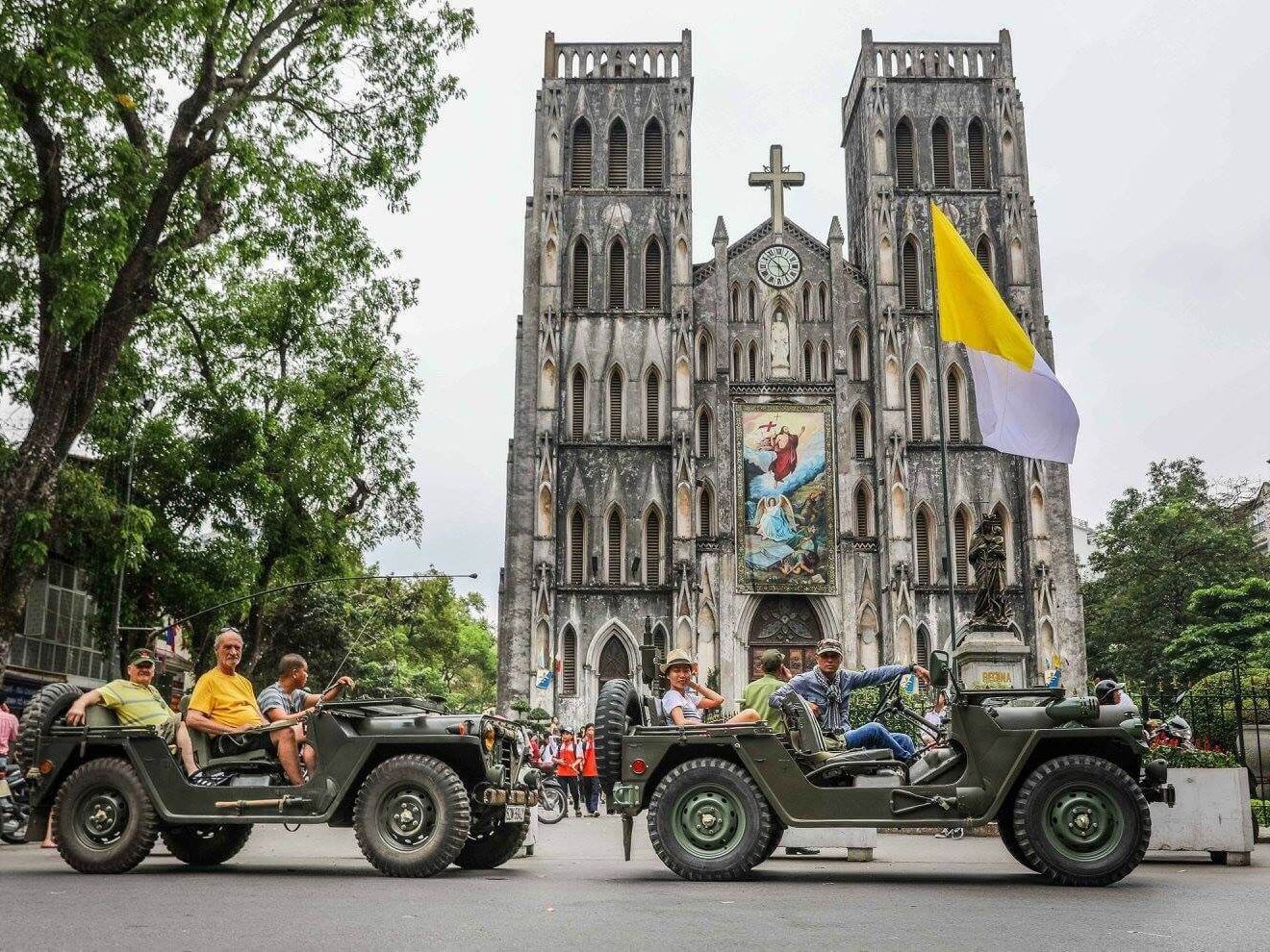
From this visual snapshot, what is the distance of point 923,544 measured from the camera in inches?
1508

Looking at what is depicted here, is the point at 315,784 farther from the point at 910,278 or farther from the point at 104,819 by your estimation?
the point at 910,278

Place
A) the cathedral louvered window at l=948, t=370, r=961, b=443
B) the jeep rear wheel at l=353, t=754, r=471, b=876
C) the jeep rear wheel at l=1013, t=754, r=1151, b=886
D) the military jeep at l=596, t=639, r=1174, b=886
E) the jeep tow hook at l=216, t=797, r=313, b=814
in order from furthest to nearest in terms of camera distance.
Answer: the cathedral louvered window at l=948, t=370, r=961, b=443
the jeep tow hook at l=216, t=797, r=313, b=814
the jeep rear wheel at l=353, t=754, r=471, b=876
the military jeep at l=596, t=639, r=1174, b=886
the jeep rear wheel at l=1013, t=754, r=1151, b=886

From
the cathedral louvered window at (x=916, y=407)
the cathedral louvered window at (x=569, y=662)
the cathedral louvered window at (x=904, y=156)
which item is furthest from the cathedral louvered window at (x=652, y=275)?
the cathedral louvered window at (x=569, y=662)

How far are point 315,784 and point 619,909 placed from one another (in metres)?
2.88

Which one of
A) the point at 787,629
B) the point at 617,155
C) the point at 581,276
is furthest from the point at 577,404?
the point at 787,629

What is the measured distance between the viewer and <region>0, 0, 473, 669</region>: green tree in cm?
1409

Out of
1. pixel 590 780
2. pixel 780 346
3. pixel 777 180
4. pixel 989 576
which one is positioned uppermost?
pixel 777 180

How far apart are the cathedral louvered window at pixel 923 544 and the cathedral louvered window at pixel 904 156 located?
34.9 feet

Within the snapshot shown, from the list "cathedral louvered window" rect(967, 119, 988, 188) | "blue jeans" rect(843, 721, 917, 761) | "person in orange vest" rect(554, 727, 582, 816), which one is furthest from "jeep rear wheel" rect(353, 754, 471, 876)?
"cathedral louvered window" rect(967, 119, 988, 188)

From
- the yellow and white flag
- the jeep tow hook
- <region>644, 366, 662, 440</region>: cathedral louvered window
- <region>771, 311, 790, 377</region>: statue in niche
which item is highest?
<region>771, 311, 790, 377</region>: statue in niche

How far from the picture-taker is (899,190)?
134 feet

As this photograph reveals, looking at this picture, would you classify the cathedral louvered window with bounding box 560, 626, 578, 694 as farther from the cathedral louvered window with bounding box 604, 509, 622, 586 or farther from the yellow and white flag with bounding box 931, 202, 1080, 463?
the yellow and white flag with bounding box 931, 202, 1080, 463

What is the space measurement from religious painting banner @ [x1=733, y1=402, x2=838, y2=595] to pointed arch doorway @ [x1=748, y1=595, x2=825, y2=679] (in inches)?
24.5

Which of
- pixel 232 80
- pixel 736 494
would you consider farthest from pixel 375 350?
pixel 736 494
